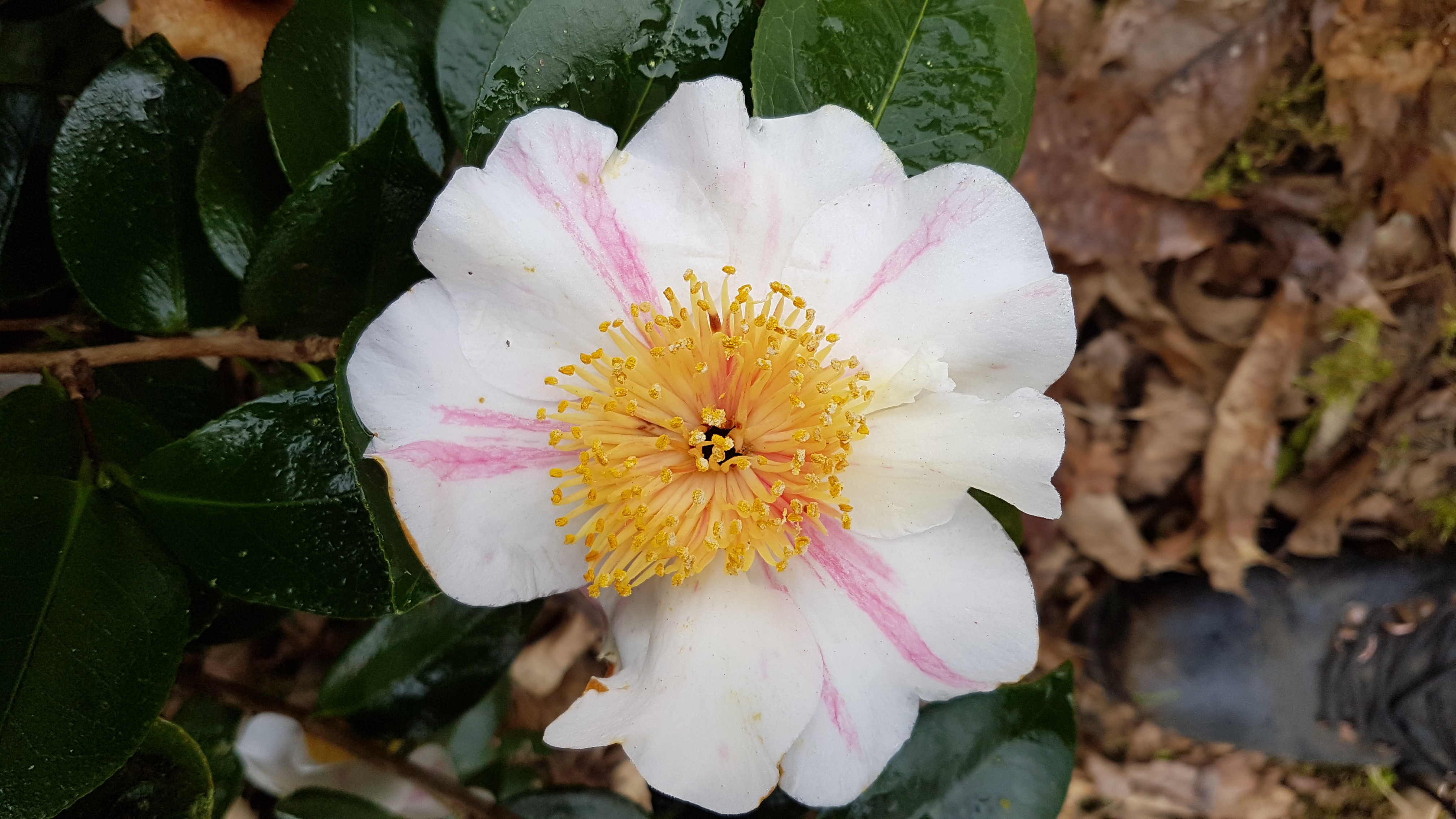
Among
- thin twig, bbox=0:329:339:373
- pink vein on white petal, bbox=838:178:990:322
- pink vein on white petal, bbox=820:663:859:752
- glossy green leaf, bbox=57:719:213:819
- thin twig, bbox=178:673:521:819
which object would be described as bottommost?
thin twig, bbox=178:673:521:819

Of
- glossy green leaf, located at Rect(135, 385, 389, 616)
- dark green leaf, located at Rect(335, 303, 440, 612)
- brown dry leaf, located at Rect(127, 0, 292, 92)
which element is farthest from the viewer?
brown dry leaf, located at Rect(127, 0, 292, 92)

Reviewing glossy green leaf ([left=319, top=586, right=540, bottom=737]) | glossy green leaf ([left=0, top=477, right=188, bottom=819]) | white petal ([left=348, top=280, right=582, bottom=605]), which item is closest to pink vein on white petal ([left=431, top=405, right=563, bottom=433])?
white petal ([left=348, top=280, right=582, bottom=605])

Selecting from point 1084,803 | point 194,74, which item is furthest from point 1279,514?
point 194,74

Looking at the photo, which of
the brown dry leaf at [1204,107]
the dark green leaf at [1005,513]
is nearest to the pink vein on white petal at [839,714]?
the dark green leaf at [1005,513]

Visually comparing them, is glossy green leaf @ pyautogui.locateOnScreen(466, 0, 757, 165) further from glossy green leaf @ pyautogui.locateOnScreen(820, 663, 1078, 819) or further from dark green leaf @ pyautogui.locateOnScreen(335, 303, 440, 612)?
glossy green leaf @ pyautogui.locateOnScreen(820, 663, 1078, 819)

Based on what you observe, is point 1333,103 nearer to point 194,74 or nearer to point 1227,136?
point 1227,136

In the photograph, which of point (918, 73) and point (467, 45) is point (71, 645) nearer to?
point (467, 45)

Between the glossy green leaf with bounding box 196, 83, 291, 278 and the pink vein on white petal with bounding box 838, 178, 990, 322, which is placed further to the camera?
the glossy green leaf with bounding box 196, 83, 291, 278
